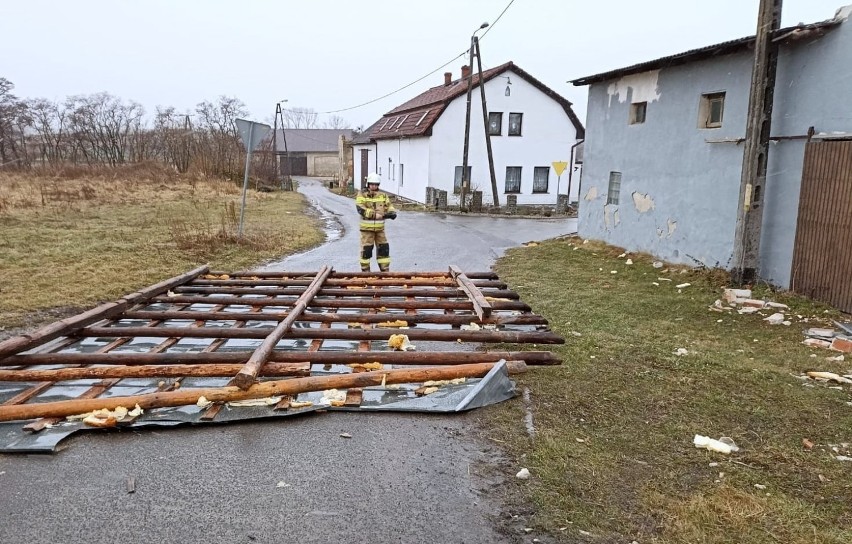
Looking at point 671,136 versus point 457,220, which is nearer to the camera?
point 671,136

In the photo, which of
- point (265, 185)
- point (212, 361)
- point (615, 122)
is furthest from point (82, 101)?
point (212, 361)

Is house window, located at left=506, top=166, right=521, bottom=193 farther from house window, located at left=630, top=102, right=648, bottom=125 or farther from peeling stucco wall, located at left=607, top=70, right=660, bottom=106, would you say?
house window, located at left=630, top=102, right=648, bottom=125

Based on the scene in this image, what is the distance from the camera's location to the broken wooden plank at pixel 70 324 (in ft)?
15.6

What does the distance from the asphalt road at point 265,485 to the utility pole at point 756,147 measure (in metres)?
6.58

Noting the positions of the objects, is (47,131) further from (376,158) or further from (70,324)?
(70,324)

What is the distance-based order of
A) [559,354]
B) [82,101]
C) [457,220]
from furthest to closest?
[82,101] < [457,220] < [559,354]

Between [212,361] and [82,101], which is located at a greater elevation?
[82,101]

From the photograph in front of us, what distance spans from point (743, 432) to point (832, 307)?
4537 millimetres

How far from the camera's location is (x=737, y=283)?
872 centimetres

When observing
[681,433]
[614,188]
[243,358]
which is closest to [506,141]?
[614,188]

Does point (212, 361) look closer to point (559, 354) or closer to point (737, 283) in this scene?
point (559, 354)

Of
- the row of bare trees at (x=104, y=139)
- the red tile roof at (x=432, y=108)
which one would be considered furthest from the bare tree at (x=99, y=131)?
the red tile roof at (x=432, y=108)

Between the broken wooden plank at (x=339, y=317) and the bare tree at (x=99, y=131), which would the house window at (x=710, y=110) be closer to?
the broken wooden plank at (x=339, y=317)

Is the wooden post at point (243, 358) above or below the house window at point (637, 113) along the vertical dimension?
below
